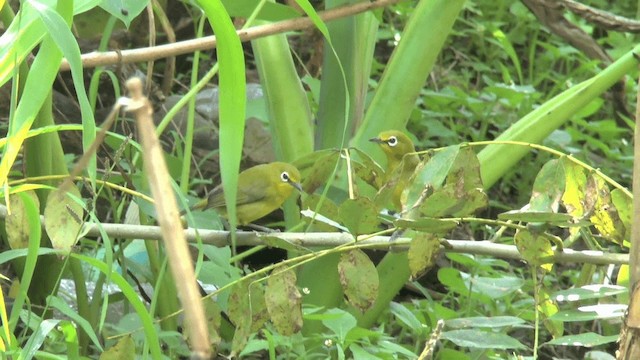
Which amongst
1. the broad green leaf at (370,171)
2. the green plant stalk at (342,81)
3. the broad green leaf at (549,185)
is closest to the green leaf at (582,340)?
the broad green leaf at (549,185)

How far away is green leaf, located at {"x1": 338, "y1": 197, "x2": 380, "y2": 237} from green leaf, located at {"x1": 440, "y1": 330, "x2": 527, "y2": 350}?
27 cm

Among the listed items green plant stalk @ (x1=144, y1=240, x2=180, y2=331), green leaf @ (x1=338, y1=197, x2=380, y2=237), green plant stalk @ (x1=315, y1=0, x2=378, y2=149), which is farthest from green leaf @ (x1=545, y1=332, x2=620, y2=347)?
green plant stalk @ (x1=315, y1=0, x2=378, y2=149)

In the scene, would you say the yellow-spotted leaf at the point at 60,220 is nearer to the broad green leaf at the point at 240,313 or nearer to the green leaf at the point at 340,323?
the broad green leaf at the point at 240,313

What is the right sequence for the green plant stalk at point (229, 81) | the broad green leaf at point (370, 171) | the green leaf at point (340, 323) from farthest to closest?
the green leaf at point (340, 323) → the broad green leaf at point (370, 171) → the green plant stalk at point (229, 81)

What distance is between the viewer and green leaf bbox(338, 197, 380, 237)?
154 centimetres

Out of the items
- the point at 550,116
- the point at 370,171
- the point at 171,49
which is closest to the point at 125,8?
the point at 171,49

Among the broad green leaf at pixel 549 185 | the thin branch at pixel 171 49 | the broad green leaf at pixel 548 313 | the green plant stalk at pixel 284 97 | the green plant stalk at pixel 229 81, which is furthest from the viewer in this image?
the green plant stalk at pixel 284 97

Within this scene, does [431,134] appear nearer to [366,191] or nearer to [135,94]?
[366,191]

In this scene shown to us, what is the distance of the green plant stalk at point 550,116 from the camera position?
240 cm

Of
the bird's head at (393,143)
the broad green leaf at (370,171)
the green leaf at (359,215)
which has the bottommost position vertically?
the bird's head at (393,143)

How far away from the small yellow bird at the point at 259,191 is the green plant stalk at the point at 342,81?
0.47 ft

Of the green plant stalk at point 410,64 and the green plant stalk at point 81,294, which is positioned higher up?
the green plant stalk at point 410,64

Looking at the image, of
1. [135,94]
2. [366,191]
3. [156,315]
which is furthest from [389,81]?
[135,94]

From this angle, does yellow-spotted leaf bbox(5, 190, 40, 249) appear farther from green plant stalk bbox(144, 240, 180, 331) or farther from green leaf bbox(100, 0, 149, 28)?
green plant stalk bbox(144, 240, 180, 331)
